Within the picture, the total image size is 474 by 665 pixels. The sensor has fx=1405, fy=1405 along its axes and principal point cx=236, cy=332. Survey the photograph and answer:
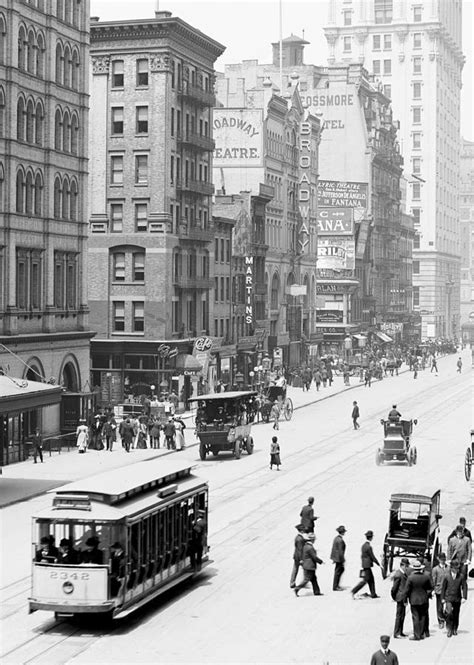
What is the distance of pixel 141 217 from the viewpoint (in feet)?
277

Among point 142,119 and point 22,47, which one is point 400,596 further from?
point 142,119

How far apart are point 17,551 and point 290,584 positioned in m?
A: 7.61

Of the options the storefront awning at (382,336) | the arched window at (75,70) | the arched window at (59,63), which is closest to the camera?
the arched window at (59,63)

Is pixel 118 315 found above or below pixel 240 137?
below

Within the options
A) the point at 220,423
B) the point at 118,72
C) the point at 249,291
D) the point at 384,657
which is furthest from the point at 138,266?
the point at 384,657

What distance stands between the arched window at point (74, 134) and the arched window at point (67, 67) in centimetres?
159

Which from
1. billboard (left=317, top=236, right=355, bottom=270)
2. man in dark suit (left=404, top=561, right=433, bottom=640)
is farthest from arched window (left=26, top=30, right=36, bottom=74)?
billboard (left=317, top=236, right=355, bottom=270)

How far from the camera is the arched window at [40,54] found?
62.2 metres

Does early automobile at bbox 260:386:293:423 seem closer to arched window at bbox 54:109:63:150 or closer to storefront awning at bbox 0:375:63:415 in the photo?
arched window at bbox 54:109:63:150

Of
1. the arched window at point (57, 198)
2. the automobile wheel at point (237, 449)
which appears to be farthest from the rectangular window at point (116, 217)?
the automobile wheel at point (237, 449)

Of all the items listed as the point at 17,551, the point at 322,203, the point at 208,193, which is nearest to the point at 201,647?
the point at 17,551

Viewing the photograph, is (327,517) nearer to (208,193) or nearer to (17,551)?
(17,551)

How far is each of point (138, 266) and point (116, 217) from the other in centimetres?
333

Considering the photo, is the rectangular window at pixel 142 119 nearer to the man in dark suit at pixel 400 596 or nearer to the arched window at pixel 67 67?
the arched window at pixel 67 67
